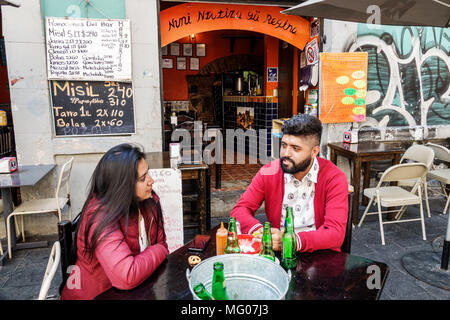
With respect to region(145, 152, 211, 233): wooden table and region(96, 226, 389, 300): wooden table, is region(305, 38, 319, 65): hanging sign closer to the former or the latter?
region(145, 152, 211, 233): wooden table

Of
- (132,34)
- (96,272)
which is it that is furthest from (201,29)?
(96,272)

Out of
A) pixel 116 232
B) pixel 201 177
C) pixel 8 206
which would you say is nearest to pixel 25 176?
pixel 8 206

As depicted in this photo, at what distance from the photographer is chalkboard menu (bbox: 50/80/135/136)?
13.9 feet

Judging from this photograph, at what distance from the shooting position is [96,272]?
1.75 metres

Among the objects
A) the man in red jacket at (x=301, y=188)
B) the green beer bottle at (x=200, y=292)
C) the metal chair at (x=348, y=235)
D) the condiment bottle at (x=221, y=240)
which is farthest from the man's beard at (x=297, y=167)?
the green beer bottle at (x=200, y=292)

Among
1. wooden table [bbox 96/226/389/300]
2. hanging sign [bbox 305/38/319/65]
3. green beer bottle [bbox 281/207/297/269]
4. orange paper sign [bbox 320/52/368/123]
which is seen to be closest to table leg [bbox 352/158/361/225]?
orange paper sign [bbox 320/52/368/123]

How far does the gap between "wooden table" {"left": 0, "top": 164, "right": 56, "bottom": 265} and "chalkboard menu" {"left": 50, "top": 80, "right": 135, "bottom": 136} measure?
564 mm

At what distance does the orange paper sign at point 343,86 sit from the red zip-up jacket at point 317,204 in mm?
3037

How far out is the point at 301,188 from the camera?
92.1 inches

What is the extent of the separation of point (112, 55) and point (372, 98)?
3978 millimetres

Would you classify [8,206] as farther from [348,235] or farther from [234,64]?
[234,64]

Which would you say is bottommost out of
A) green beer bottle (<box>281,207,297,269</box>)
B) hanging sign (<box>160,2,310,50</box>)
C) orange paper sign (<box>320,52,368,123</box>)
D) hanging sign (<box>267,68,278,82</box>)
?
green beer bottle (<box>281,207,297,269</box>)

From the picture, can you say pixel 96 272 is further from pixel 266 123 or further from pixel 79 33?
pixel 266 123

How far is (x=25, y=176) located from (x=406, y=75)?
5674 mm
